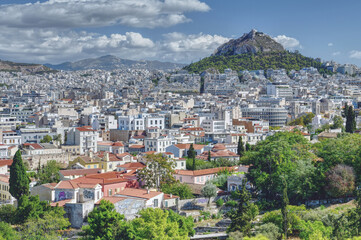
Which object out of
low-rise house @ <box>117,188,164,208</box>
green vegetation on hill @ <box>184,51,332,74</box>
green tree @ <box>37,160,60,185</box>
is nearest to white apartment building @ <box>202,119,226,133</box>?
green tree @ <box>37,160,60,185</box>

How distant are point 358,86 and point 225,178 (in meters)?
103

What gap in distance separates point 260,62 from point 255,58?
3017mm

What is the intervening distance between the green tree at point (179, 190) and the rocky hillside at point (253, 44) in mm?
131608

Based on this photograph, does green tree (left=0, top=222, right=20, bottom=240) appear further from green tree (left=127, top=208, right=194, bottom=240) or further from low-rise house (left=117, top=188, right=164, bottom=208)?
low-rise house (left=117, top=188, right=164, bottom=208)

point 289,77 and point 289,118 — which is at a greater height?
point 289,77

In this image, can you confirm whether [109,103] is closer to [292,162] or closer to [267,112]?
[267,112]

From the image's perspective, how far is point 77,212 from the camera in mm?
30719

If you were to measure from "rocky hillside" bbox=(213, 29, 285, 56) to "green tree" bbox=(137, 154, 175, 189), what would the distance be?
427 feet

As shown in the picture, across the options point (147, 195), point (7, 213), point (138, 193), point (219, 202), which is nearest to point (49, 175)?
point (7, 213)

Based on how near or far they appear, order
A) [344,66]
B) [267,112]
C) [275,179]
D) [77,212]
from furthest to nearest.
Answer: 1. [344,66]
2. [267,112]
3. [275,179]
4. [77,212]

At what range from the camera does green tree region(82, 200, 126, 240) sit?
81.8 feet

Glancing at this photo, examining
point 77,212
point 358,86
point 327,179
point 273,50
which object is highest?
point 273,50

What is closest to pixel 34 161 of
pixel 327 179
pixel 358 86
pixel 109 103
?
pixel 327 179

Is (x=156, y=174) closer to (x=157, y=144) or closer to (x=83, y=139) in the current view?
Answer: (x=157, y=144)
